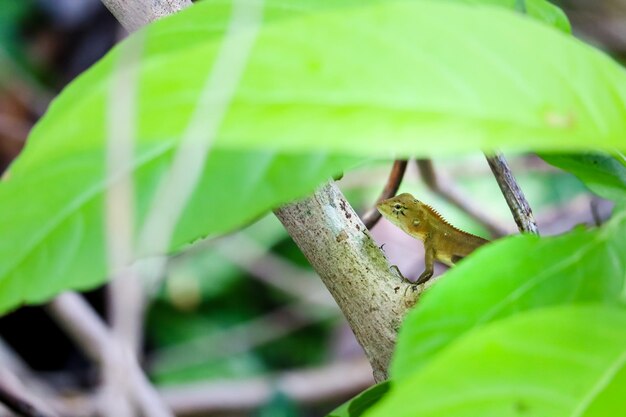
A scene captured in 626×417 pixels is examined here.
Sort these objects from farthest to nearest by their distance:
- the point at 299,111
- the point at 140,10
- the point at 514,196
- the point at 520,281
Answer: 1. the point at 514,196
2. the point at 140,10
3. the point at 520,281
4. the point at 299,111

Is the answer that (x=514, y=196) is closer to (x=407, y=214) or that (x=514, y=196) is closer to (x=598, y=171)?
(x=598, y=171)

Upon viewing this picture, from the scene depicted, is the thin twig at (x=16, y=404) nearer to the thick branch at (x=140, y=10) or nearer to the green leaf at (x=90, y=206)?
the thick branch at (x=140, y=10)

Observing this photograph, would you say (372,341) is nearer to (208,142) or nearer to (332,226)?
(332,226)

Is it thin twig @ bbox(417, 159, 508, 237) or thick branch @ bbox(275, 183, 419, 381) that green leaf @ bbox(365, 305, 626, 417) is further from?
thin twig @ bbox(417, 159, 508, 237)

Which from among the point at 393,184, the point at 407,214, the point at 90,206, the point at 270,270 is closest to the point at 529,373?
the point at 90,206

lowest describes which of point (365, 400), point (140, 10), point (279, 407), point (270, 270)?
point (279, 407)

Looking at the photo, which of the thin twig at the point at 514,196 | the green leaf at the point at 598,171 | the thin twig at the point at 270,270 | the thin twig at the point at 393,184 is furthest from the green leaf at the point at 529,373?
the thin twig at the point at 270,270
